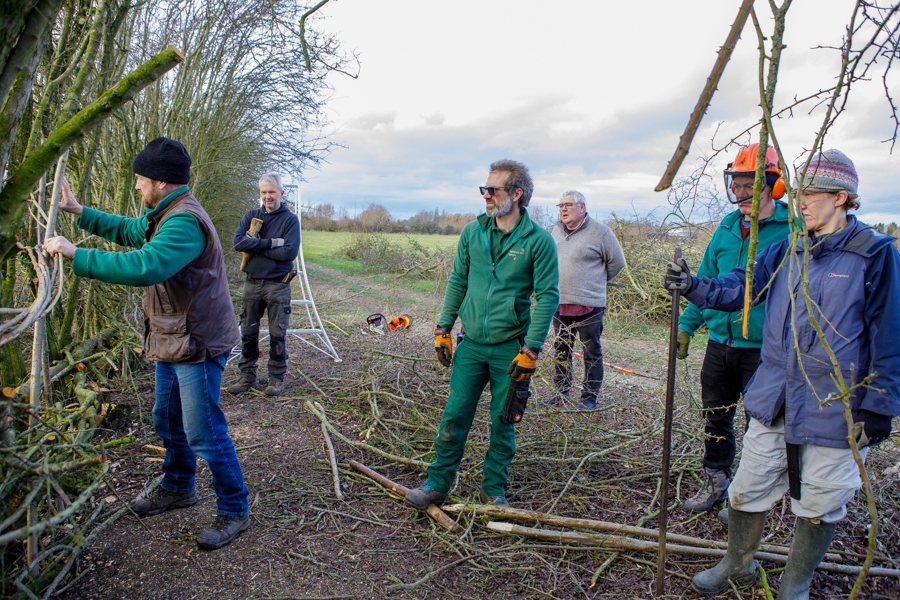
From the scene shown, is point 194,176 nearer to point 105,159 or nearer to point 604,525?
point 105,159

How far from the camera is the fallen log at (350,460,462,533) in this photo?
9.77ft

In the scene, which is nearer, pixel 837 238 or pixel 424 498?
pixel 837 238

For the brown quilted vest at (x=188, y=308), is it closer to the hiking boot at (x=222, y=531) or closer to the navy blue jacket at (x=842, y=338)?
the hiking boot at (x=222, y=531)

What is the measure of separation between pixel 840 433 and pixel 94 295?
5.70 metres

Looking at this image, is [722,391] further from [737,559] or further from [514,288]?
[514,288]

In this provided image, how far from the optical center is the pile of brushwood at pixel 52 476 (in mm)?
1789

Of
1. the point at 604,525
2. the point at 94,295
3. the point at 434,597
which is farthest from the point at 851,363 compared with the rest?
the point at 94,295

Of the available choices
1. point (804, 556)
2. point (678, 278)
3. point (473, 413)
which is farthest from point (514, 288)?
point (804, 556)

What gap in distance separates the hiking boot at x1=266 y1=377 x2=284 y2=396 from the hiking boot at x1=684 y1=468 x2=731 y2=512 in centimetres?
383

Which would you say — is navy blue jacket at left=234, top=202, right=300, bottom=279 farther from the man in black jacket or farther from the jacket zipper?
the jacket zipper

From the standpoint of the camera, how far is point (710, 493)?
3164 mm

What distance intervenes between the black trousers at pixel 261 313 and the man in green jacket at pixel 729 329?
374cm

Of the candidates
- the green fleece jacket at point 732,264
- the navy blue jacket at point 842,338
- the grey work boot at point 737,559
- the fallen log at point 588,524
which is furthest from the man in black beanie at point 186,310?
the green fleece jacket at point 732,264

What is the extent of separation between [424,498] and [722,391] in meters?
1.93
